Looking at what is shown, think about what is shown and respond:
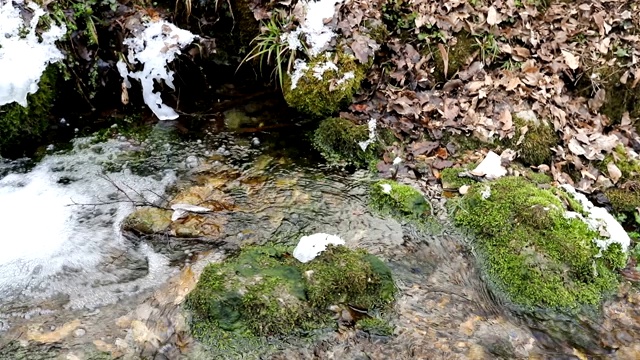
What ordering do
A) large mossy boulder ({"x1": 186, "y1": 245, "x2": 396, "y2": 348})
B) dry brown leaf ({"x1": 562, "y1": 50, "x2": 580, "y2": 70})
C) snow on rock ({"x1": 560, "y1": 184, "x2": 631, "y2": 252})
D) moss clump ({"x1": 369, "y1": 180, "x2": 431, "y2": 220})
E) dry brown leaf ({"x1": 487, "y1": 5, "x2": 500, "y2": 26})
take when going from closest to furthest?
large mossy boulder ({"x1": 186, "y1": 245, "x2": 396, "y2": 348}) < snow on rock ({"x1": 560, "y1": 184, "x2": 631, "y2": 252}) < moss clump ({"x1": 369, "y1": 180, "x2": 431, "y2": 220}) < dry brown leaf ({"x1": 562, "y1": 50, "x2": 580, "y2": 70}) < dry brown leaf ({"x1": 487, "y1": 5, "x2": 500, "y2": 26})

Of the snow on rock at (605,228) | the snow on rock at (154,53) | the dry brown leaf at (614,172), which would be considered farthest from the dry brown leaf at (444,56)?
the snow on rock at (154,53)

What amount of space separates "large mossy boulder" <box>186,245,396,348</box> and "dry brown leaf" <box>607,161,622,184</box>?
123 inches

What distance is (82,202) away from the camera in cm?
523

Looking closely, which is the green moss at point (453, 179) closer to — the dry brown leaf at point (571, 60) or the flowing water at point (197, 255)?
the flowing water at point (197, 255)

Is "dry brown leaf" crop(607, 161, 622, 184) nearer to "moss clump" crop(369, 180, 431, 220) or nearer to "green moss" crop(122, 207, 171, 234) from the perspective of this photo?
"moss clump" crop(369, 180, 431, 220)

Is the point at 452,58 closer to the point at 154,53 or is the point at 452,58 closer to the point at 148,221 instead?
the point at 154,53

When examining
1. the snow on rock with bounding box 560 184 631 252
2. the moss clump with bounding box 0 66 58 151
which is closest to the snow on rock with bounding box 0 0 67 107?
the moss clump with bounding box 0 66 58 151

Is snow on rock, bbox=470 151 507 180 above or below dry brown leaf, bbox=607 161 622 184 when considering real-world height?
above

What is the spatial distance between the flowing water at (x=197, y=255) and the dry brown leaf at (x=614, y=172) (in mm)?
1562

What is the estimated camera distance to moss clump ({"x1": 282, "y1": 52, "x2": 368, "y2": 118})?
6215mm

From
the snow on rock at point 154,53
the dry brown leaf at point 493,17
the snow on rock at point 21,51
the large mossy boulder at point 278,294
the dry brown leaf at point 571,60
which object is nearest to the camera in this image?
the large mossy boulder at point 278,294

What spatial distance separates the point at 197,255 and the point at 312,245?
113 cm

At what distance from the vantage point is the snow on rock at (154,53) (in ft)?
20.3

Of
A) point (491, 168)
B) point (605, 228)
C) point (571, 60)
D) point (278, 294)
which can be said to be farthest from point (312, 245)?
point (571, 60)
